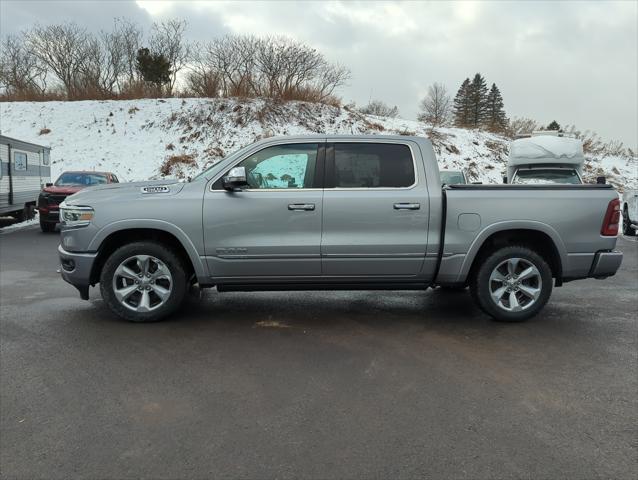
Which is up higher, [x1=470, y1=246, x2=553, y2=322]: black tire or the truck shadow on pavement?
[x1=470, y1=246, x2=553, y2=322]: black tire

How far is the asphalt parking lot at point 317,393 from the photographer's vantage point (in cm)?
271

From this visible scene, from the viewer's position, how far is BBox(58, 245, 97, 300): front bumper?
16.7ft

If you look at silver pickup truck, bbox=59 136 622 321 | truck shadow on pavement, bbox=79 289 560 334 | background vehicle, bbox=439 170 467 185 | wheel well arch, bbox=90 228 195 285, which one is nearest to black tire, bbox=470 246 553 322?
silver pickup truck, bbox=59 136 622 321

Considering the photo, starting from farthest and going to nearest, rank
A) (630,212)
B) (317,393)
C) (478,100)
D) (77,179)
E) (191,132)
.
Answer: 1. (478,100)
2. (191,132)
3. (77,179)
4. (630,212)
5. (317,393)

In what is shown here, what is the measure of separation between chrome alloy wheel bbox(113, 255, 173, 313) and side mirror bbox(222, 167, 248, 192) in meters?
1.05

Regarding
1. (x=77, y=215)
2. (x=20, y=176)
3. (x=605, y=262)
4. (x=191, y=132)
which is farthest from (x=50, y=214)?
(x=191, y=132)

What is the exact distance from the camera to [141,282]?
5.20 m

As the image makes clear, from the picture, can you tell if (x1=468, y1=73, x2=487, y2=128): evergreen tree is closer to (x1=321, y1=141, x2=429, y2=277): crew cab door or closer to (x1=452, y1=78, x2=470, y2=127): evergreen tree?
(x1=452, y1=78, x2=470, y2=127): evergreen tree

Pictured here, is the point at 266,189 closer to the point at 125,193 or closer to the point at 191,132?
the point at 125,193

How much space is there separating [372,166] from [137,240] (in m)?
2.61

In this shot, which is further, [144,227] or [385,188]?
[385,188]

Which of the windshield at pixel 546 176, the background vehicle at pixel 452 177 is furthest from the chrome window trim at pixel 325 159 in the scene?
the windshield at pixel 546 176

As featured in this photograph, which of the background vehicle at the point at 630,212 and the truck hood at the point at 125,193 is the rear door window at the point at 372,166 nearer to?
the truck hood at the point at 125,193

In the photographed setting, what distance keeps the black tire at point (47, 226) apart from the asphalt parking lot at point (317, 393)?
916 cm
